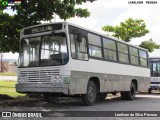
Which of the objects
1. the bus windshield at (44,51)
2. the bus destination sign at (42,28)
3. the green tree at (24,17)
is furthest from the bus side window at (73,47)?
the green tree at (24,17)

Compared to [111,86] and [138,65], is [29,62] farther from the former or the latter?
[138,65]

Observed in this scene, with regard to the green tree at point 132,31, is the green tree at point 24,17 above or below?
below

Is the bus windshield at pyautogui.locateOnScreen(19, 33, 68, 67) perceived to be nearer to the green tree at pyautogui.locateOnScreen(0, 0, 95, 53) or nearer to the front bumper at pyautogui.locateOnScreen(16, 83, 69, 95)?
the front bumper at pyautogui.locateOnScreen(16, 83, 69, 95)

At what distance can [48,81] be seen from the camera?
12.6 metres

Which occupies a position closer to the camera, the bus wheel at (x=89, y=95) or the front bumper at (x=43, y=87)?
the front bumper at (x=43, y=87)

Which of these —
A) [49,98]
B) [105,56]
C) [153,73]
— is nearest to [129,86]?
[105,56]

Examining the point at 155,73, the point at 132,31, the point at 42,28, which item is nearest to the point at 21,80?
the point at 42,28

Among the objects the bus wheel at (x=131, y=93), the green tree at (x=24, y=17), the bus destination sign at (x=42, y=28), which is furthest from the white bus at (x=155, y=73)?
the bus destination sign at (x=42, y=28)

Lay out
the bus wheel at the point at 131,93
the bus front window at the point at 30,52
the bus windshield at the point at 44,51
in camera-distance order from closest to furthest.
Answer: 1. the bus windshield at the point at 44,51
2. the bus front window at the point at 30,52
3. the bus wheel at the point at 131,93

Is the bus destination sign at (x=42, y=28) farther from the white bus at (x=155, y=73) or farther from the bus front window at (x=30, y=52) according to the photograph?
the white bus at (x=155, y=73)

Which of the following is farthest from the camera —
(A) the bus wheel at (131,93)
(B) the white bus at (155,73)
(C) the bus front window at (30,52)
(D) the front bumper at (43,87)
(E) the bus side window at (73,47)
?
(B) the white bus at (155,73)

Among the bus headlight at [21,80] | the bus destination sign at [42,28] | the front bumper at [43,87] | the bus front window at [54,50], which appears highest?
the bus destination sign at [42,28]

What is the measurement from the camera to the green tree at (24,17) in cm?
1560

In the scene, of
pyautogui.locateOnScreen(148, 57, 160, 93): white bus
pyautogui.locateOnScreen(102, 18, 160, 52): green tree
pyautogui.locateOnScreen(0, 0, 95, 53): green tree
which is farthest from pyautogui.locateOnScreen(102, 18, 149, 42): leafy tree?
pyautogui.locateOnScreen(0, 0, 95, 53): green tree
